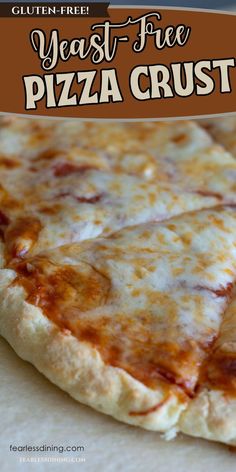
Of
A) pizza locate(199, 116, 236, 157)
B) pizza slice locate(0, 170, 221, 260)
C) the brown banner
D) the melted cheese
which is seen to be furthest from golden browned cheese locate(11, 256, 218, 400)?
pizza locate(199, 116, 236, 157)

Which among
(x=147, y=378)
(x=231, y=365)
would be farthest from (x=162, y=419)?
(x=231, y=365)

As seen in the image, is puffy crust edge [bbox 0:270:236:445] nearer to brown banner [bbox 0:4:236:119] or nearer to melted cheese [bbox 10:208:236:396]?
melted cheese [bbox 10:208:236:396]

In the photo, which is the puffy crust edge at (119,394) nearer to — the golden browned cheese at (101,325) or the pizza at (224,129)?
the golden browned cheese at (101,325)

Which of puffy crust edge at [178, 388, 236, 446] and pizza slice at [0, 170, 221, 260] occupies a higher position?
pizza slice at [0, 170, 221, 260]

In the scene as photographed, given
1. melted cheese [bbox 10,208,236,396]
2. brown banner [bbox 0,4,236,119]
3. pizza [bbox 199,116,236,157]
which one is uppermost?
brown banner [bbox 0,4,236,119]

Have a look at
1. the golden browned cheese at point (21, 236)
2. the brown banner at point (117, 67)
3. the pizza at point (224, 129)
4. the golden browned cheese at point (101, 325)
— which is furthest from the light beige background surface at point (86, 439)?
the pizza at point (224, 129)

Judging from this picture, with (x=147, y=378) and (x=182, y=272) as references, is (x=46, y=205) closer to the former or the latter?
(x=182, y=272)

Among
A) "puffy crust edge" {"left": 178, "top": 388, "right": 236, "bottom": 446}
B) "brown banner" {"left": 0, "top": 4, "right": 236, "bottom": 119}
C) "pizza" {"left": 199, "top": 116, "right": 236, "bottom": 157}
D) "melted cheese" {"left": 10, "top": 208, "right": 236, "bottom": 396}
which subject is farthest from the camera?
"pizza" {"left": 199, "top": 116, "right": 236, "bottom": 157}
